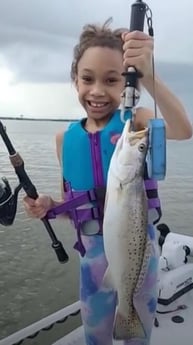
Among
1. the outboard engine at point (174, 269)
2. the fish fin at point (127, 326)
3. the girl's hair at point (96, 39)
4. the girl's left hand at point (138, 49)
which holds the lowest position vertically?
the outboard engine at point (174, 269)

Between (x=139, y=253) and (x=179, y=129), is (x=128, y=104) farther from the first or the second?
(x=139, y=253)

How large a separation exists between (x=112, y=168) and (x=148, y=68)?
0.53 metres

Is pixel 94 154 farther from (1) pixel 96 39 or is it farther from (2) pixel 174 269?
(2) pixel 174 269

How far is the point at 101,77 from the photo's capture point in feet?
8.62

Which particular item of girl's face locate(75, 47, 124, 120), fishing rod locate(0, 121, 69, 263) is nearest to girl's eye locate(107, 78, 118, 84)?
girl's face locate(75, 47, 124, 120)

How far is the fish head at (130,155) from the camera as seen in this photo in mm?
1964

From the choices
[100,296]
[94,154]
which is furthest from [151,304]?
[94,154]

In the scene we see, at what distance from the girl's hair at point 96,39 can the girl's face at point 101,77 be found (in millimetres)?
→ 42

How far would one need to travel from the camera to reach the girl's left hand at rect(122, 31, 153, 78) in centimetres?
208

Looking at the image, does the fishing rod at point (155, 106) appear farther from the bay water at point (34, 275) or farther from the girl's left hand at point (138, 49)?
the bay water at point (34, 275)

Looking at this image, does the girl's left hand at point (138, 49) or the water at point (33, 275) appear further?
the water at point (33, 275)

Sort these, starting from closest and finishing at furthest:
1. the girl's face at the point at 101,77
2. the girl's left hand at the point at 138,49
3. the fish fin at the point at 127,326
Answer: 1. the girl's left hand at the point at 138,49
2. the fish fin at the point at 127,326
3. the girl's face at the point at 101,77

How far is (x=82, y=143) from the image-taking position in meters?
2.83

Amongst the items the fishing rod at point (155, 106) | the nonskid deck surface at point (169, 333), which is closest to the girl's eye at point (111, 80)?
the fishing rod at point (155, 106)
